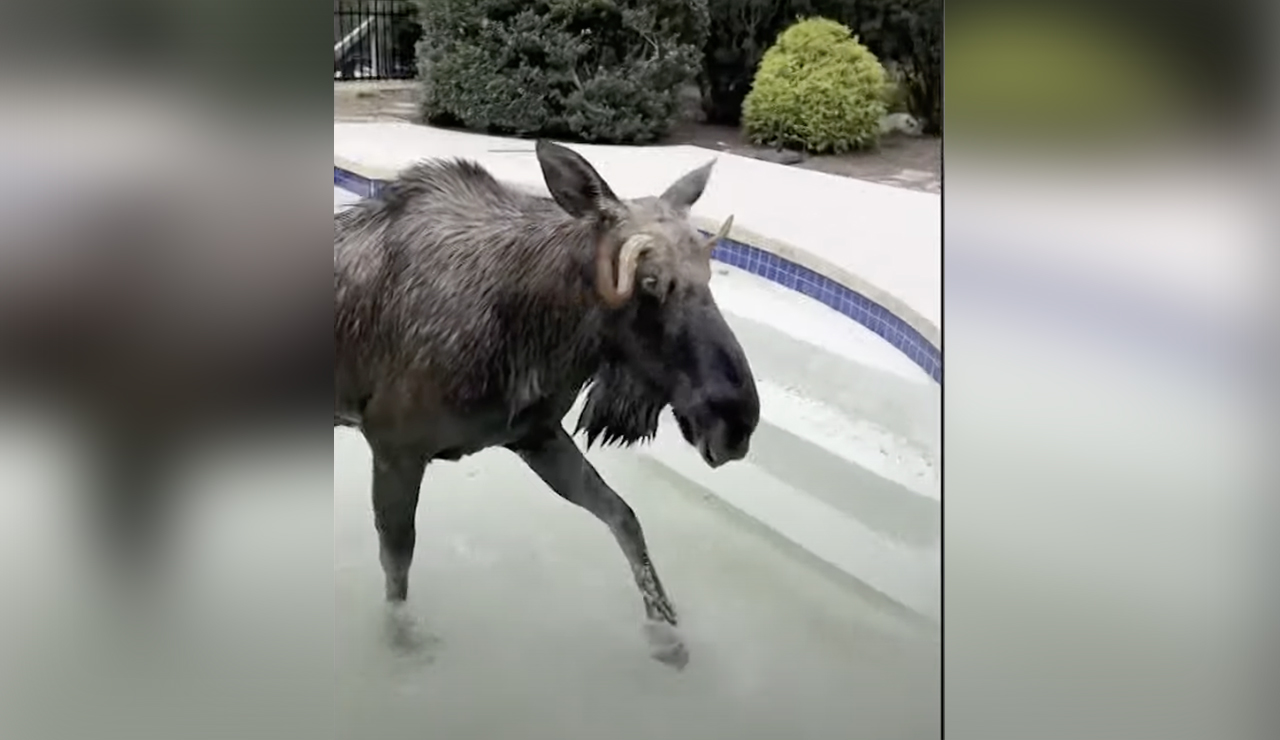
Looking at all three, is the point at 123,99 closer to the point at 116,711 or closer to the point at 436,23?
the point at 436,23

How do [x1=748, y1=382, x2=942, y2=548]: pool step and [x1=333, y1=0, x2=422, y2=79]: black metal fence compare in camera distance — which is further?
[x1=748, y1=382, x2=942, y2=548]: pool step

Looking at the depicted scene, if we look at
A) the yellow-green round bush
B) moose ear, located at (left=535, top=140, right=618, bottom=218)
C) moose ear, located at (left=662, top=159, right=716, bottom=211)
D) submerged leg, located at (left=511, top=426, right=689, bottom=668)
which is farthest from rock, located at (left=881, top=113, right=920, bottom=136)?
submerged leg, located at (left=511, top=426, right=689, bottom=668)

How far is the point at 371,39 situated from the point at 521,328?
2.57ft

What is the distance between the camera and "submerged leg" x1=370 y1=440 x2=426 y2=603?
290 centimetres

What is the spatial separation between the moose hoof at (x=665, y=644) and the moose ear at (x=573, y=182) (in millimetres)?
1063


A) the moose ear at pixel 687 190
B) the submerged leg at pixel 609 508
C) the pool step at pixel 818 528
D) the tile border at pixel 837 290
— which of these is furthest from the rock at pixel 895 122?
the submerged leg at pixel 609 508

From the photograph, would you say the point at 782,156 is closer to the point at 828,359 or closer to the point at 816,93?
the point at 816,93

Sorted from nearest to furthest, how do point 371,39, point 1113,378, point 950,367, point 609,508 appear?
1. point 371,39
2. point 609,508
3. point 950,367
4. point 1113,378

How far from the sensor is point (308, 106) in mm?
2820

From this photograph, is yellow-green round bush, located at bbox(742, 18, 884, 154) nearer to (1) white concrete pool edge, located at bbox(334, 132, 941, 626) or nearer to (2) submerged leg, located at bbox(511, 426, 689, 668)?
(1) white concrete pool edge, located at bbox(334, 132, 941, 626)

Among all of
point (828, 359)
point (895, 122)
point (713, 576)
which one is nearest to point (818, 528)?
point (713, 576)

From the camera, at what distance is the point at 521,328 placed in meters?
2.93

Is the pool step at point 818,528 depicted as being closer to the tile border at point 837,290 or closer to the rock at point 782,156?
the tile border at point 837,290

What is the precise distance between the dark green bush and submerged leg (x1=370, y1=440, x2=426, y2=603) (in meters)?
1.16
